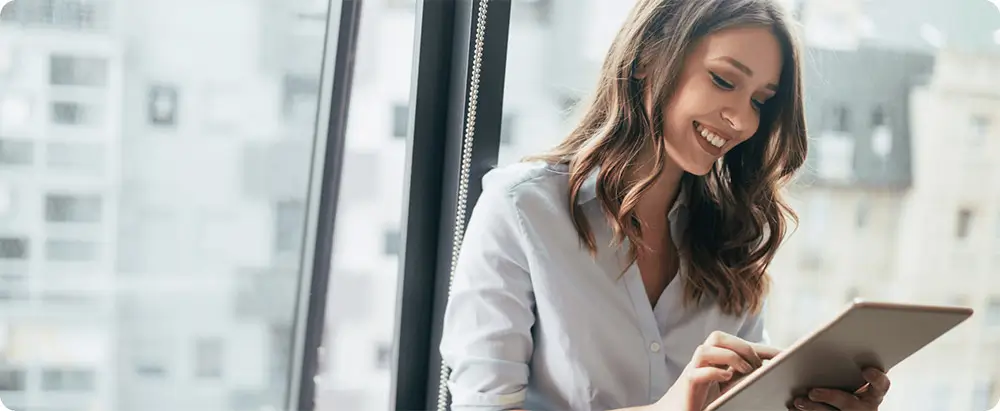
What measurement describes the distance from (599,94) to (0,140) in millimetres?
727

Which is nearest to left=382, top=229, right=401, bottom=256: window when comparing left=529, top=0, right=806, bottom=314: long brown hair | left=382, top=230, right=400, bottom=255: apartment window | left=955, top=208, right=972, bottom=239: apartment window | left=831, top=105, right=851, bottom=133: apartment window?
left=382, top=230, right=400, bottom=255: apartment window

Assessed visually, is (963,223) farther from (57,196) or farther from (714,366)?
(57,196)

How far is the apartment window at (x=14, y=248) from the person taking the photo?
1.10 m

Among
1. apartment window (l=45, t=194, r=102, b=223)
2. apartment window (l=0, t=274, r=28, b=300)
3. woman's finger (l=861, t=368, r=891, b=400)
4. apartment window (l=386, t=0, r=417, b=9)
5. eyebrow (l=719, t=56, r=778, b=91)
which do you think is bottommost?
apartment window (l=0, t=274, r=28, b=300)

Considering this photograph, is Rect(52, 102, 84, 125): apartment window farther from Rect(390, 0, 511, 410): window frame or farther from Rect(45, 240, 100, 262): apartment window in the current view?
Rect(390, 0, 511, 410): window frame

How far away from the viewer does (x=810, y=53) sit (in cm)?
145

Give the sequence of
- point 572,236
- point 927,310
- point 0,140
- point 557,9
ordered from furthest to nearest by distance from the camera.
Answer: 1. point 557,9
2. point 572,236
3. point 0,140
4. point 927,310

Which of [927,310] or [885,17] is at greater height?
[885,17]

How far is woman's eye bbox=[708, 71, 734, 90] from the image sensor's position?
1.19 meters

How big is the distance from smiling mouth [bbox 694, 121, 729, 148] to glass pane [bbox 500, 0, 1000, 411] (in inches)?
8.4

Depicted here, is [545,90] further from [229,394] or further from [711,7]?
[229,394]

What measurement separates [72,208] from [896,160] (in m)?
1.16

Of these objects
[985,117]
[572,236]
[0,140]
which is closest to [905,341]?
[572,236]

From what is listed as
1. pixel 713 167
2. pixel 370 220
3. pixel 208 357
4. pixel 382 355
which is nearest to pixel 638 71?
pixel 713 167
